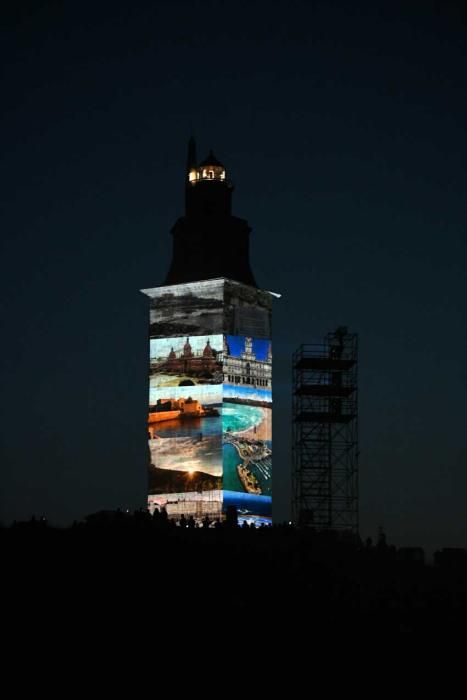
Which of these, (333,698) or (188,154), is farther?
(188,154)

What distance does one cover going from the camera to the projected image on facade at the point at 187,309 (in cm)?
7012

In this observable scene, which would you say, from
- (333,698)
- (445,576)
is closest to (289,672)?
(333,698)

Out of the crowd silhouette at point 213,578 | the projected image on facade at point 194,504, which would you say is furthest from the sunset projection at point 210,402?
the crowd silhouette at point 213,578

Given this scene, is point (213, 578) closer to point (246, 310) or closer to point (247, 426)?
point (247, 426)

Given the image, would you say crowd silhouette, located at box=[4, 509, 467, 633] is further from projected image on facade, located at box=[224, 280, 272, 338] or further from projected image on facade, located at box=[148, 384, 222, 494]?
projected image on facade, located at box=[224, 280, 272, 338]

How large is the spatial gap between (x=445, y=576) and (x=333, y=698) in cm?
1410

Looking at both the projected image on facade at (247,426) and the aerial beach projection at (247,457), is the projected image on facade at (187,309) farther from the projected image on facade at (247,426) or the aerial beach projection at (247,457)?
the aerial beach projection at (247,457)

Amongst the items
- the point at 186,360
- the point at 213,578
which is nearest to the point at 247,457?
the point at 186,360

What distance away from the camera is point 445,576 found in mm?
52562

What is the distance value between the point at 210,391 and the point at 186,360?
6.31ft

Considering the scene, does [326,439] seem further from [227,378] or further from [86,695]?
[86,695]

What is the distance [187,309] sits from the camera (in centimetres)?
7088

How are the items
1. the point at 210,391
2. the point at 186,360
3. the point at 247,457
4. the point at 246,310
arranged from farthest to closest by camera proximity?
the point at 246,310 < the point at 247,457 < the point at 186,360 < the point at 210,391

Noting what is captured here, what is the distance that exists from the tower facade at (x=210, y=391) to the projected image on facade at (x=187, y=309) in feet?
0.15
